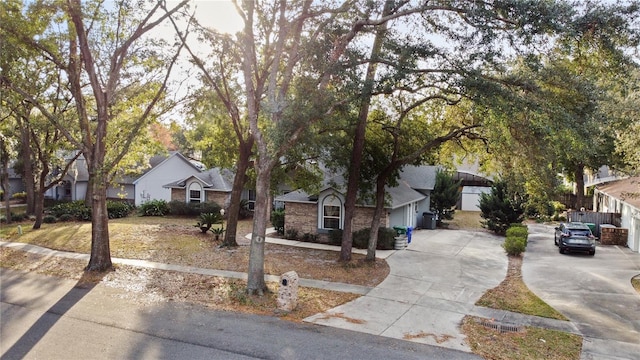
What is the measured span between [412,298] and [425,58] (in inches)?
285

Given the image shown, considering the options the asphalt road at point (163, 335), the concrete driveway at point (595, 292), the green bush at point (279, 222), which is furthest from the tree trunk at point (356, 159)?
the green bush at point (279, 222)

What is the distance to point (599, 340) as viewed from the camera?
10.1 m

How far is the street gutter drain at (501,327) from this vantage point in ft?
35.3

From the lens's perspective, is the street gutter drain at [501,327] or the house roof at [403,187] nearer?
the street gutter drain at [501,327]

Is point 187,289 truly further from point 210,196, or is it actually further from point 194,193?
point 194,193

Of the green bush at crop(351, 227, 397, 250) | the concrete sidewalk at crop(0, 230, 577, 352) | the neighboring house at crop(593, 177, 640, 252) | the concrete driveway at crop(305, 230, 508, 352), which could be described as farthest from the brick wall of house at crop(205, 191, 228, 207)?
the neighboring house at crop(593, 177, 640, 252)

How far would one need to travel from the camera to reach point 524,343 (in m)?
9.87

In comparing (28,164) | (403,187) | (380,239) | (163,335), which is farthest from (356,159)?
(28,164)

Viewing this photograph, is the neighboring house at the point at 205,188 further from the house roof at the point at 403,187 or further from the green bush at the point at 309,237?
the green bush at the point at 309,237

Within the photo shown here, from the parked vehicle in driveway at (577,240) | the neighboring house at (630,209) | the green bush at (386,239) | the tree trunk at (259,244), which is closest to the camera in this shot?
the tree trunk at (259,244)

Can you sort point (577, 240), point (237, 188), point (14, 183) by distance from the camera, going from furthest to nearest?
point (14, 183) < point (577, 240) < point (237, 188)

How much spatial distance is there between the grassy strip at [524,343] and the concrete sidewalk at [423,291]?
0.36 meters

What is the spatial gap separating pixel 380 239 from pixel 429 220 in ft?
30.4

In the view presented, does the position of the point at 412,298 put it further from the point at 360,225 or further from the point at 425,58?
the point at 360,225
